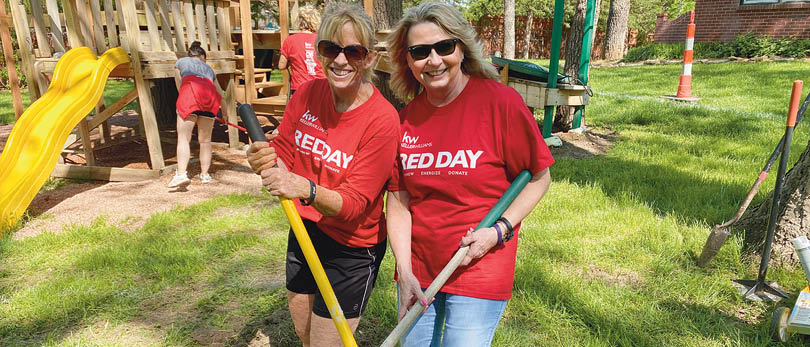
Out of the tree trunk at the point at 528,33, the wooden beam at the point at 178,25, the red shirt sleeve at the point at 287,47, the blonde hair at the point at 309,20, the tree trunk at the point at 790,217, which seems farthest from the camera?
the tree trunk at the point at 528,33

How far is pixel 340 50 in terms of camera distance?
197 cm

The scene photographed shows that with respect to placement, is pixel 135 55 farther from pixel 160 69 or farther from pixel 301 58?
pixel 301 58

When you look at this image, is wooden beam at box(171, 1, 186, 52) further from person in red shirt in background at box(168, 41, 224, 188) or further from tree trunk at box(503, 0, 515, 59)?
tree trunk at box(503, 0, 515, 59)

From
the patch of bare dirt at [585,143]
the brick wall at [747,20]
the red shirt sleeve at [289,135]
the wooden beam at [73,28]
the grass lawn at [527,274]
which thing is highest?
the brick wall at [747,20]

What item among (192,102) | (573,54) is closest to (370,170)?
(192,102)

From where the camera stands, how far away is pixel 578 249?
3783mm

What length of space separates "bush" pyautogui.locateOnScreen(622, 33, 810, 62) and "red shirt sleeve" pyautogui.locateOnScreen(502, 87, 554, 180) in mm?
16485

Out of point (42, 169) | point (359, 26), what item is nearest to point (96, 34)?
point (42, 169)

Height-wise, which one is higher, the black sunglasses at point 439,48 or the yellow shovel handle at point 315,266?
the black sunglasses at point 439,48

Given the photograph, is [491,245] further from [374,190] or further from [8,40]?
[8,40]

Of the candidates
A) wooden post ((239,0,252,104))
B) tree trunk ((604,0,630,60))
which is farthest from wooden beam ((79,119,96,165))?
tree trunk ((604,0,630,60))

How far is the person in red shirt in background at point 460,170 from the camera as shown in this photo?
5.73ft

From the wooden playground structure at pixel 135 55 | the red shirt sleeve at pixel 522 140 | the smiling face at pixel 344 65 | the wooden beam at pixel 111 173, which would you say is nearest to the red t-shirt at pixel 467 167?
the red shirt sleeve at pixel 522 140

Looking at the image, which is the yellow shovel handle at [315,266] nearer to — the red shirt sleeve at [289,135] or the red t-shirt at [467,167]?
the red t-shirt at [467,167]
